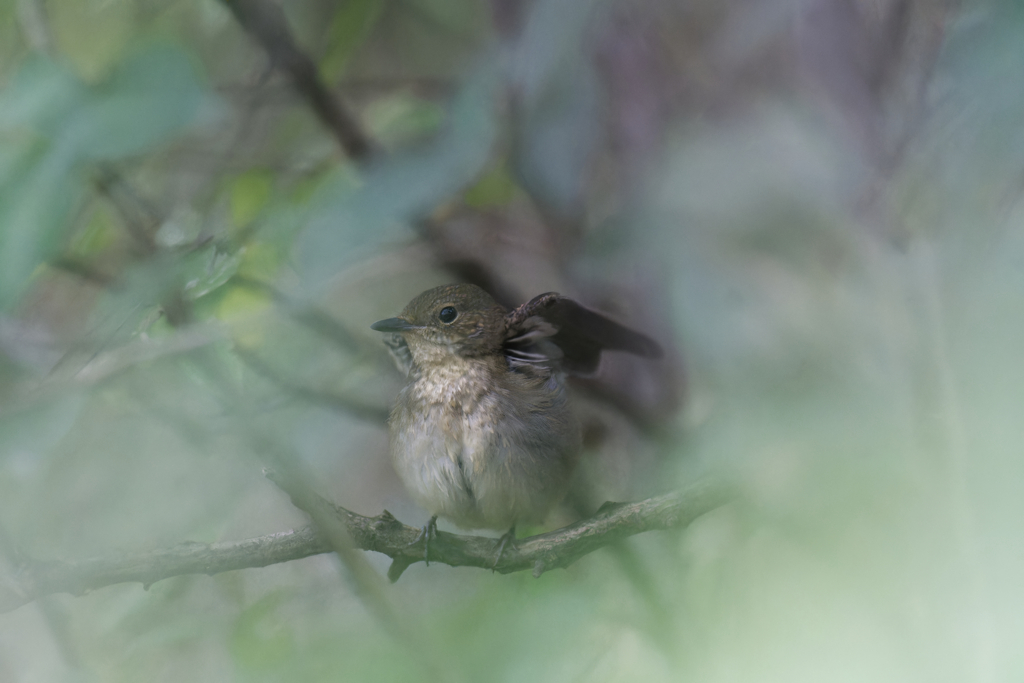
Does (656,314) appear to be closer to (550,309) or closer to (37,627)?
(550,309)

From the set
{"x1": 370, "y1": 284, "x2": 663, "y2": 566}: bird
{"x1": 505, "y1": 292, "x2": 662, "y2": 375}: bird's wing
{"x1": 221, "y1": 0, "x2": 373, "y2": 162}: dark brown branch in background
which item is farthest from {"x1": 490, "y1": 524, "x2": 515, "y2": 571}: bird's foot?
{"x1": 221, "y1": 0, "x2": 373, "y2": 162}: dark brown branch in background

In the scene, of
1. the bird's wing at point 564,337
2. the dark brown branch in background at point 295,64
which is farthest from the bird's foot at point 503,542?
the dark brown branch in background at point 295,64

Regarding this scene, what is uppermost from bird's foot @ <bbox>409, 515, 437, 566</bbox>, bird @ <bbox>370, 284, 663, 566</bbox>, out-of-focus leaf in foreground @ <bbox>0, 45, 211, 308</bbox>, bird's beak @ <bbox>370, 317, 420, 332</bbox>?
out-of-focus leaf in foreground @ <bbox>0, 45, 211, 308</bbox>

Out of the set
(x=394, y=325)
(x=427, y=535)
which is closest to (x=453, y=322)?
(x=394, y=325)

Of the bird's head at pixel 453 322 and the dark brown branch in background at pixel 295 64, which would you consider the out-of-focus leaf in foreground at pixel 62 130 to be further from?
the bird's head at pixel 453 322

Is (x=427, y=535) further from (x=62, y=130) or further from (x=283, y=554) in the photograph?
(x=62, y=130)

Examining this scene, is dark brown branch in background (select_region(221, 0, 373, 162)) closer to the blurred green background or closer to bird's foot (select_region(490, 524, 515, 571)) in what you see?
the blurred green background
